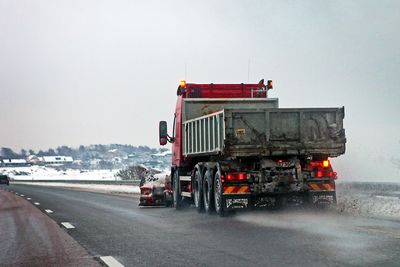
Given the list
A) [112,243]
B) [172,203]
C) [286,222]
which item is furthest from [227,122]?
[172,203]

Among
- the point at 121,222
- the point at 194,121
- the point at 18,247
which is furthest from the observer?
the point at 194,121

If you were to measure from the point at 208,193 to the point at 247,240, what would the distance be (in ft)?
19.5

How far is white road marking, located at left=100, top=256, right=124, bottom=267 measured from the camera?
753 centimetres

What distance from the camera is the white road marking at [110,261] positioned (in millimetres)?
7530

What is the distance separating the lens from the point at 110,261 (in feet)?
25.8

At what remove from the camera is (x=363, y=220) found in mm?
12742

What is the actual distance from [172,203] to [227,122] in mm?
6665

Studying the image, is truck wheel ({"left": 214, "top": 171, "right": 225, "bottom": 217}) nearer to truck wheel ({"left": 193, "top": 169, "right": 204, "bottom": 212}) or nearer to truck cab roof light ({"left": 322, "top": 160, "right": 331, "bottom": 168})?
truck wheel ({"left": 193, "top": 169, "right": 204, "bottom": 212})

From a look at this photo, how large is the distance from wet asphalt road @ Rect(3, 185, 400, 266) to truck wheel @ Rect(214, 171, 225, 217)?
0.24 m

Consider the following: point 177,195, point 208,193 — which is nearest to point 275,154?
point 208,193

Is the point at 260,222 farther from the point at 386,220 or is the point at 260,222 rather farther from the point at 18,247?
the point at 18,247

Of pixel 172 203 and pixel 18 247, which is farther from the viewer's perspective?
pixel 172 203

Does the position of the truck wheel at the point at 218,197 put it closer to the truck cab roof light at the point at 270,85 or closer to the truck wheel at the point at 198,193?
the truck wheel at the point at 198,193

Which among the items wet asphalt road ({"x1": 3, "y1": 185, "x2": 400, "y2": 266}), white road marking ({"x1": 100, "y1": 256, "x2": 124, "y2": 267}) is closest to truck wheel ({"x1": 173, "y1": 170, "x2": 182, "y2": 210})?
wet asphalt road ({"x1": 3, "y1": 185, "x2": 400, "y2": 266})
